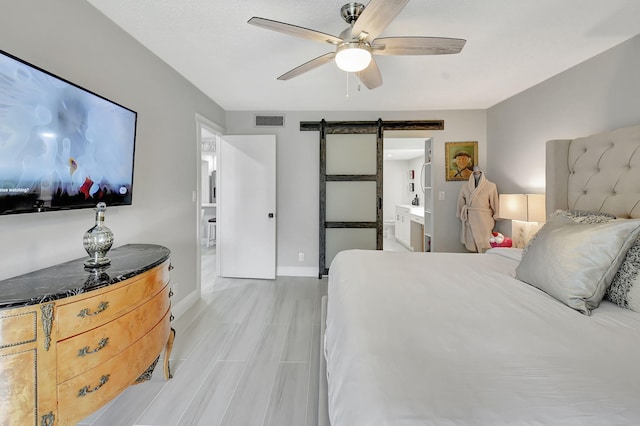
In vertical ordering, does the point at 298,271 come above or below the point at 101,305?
below

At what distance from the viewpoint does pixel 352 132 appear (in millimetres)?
3797

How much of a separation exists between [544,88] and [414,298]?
9.59 feet

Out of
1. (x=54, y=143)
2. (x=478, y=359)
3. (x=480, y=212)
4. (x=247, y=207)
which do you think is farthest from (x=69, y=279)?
(x=480, y=212)

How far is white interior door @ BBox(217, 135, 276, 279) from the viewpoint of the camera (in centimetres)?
373

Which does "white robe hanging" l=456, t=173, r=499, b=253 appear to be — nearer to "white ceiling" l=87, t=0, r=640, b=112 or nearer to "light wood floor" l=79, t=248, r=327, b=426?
"white ceiling" l=87, t=0, r=640, b=112

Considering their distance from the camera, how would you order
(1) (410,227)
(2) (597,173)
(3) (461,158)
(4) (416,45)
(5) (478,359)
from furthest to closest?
(1) (410,227) → (3) (461,158) → (2) (597,173) → (4) (416,45) → (5) (478,359)

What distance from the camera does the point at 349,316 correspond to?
1107mm

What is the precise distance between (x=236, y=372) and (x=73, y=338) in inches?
41.4

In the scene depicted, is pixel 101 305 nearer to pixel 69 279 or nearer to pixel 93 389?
pixel 69 279

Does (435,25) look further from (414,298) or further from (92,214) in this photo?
(92,214)

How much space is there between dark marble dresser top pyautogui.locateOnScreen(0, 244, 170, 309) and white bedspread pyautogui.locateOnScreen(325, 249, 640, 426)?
1.06 m

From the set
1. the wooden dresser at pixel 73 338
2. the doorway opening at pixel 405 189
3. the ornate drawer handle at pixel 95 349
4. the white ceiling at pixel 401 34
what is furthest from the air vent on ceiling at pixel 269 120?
the ornate drawer handle at pixel 95 349

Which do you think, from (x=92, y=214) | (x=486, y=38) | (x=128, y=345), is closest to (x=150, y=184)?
(x=92, y=214)

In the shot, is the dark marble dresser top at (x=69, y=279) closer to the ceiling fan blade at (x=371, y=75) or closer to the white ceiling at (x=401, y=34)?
the white ceiling at (x=401, y=34)
